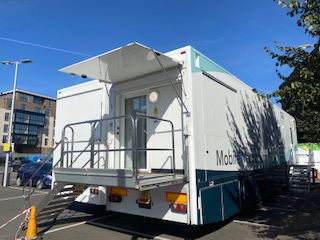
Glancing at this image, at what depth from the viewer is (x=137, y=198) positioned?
5.27 metres

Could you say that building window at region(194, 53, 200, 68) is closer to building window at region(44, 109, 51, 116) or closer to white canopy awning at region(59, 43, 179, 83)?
white canopy awning at region(59, 43, 179, 83)

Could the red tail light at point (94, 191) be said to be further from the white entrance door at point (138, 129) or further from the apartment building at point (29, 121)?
the apartment building at point (29, 121)

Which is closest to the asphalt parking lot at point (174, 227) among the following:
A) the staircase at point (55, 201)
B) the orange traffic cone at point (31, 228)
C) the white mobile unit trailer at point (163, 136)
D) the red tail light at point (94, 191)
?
the staircase at point (55, 201)

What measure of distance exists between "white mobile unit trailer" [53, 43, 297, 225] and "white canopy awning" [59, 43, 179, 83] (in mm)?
18

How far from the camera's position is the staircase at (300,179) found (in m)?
11.3

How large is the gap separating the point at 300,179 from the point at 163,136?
8751 millimetres

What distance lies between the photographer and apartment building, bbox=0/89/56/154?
7144 centimetres

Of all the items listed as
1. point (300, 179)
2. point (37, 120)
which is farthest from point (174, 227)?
point (37, 120)

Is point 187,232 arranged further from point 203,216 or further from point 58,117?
point 58,117

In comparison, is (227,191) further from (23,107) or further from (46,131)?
(46,131)

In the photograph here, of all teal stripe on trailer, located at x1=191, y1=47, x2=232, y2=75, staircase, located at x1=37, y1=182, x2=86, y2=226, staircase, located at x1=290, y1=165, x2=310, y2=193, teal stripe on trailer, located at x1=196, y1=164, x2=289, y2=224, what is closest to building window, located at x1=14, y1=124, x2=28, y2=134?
staircase, located at x1=290, y1=165, x2=310, y2=193

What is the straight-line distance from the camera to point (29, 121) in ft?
247

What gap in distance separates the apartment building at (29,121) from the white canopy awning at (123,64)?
7294cm

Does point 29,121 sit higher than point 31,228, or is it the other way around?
point 29,121
